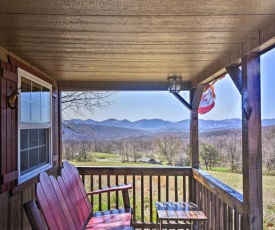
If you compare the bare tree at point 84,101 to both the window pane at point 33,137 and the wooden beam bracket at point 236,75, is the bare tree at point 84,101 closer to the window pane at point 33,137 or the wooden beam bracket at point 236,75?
the window pane at point 33,137

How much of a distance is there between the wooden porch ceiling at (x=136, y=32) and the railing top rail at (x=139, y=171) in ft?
5.62

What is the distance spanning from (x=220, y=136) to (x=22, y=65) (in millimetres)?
2882

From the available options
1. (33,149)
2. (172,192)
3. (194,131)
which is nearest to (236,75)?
(194,131)

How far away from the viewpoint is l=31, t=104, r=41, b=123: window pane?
3369 millimetres

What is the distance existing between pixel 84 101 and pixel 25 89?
129 inches

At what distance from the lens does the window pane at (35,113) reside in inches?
133

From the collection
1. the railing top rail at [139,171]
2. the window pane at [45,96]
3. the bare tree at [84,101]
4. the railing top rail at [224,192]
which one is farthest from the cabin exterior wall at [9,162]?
the bare tree at [84,101]

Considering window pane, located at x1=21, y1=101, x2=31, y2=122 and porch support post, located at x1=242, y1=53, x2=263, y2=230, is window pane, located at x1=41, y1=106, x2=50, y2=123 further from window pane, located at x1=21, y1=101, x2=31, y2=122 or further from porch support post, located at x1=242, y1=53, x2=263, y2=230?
porch support post, located at x1=242, y1=53, x2=263, y2=230

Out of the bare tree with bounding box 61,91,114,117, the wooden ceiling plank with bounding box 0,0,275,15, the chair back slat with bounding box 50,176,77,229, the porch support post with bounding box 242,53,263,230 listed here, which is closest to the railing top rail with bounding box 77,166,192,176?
the chair back slat with bounding box 50,176,77,229

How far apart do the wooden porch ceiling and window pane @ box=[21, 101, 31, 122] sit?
0.48 meters

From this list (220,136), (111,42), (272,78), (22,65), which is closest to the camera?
(111,42)

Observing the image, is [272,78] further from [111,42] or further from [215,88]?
[215,88]

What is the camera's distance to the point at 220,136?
14.2 ft

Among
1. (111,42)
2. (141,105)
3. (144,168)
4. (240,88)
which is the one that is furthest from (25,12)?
(141,105)
